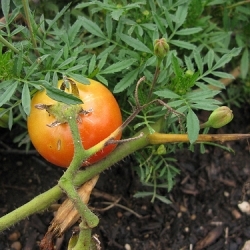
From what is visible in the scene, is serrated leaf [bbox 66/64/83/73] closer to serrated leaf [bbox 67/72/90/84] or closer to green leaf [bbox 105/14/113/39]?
serrated leaf [bbox 67/72/90/84]

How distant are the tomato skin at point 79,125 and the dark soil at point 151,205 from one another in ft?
1.34

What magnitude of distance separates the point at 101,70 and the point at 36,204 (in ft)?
→ 1.32

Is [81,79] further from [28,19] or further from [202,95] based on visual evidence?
[202,95]

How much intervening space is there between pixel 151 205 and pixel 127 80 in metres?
0.51

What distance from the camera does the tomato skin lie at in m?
1.16

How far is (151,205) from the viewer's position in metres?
1.61

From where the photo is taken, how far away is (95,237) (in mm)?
1132

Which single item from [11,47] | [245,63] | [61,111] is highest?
[11,47]

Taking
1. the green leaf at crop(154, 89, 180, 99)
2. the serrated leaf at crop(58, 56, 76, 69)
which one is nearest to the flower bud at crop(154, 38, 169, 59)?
the green leaf at crop(154, 89, 180, 99)

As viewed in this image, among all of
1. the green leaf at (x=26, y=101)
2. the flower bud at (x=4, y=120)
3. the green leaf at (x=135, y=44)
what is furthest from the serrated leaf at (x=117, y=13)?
the flower bud at (x=4, y=120)

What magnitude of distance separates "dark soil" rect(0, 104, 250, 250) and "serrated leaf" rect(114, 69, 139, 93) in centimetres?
41

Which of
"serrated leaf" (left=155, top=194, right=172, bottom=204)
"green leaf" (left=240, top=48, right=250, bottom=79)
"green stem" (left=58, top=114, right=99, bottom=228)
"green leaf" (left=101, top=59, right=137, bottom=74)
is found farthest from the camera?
"green leaf" (left=240, top=48, right=250, bottom=79)

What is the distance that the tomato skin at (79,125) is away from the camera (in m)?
1.16

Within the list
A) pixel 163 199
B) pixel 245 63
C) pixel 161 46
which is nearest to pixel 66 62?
pixel 161 46
